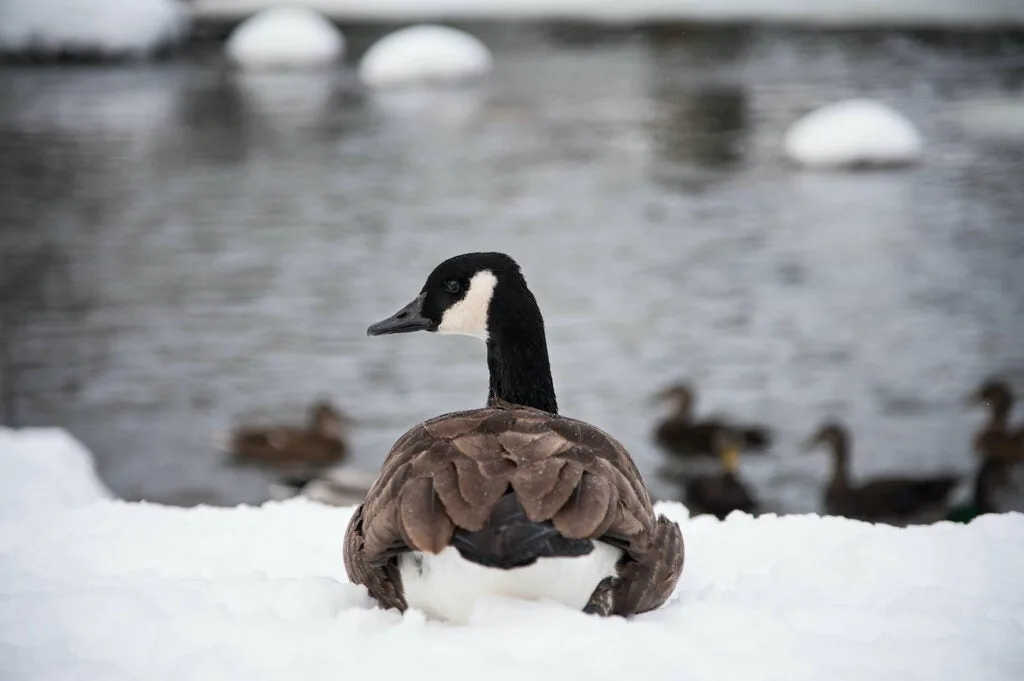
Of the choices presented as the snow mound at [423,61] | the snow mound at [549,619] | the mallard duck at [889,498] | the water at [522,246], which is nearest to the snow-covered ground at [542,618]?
the snow mound at [549,619]

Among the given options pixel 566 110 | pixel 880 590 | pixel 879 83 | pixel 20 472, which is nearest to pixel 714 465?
pixel 20 472

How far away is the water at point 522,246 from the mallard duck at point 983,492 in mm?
617

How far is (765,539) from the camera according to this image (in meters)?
2.87

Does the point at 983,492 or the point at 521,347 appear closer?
the point at 521,347

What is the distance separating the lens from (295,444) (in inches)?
322

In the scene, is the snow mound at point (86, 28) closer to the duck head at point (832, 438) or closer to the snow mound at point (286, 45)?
the snow mound at point (286, 45)

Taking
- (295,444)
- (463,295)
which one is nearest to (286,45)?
(295,444)

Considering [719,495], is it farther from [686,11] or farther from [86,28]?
[686,11]

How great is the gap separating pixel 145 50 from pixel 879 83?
42.6 feet

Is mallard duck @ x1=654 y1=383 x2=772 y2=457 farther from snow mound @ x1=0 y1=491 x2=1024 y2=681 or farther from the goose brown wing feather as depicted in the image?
the goose brown wing feather

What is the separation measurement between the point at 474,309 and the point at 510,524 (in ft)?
4.33

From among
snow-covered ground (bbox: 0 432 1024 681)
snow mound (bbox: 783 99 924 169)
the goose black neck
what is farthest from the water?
snow-covered ground (bbox: 0 432 1024 681)

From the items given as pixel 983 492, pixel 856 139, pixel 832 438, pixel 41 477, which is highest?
pixel 41 477

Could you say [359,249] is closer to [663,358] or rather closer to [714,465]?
[663,358]
